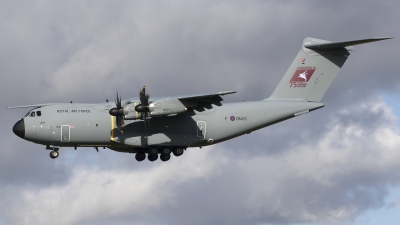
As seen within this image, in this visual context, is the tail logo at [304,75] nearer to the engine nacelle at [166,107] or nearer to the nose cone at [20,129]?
the engine nacelle at [166,107]

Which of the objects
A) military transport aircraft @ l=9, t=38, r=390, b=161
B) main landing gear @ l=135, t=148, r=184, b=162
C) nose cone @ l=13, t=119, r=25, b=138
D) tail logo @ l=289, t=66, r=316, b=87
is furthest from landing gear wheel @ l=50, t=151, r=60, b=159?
tail logo @ l=289, t=66, r=316, b=87

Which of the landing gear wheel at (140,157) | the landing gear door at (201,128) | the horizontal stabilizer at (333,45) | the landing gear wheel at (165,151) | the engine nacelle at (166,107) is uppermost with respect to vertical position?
the horizontal stabilizer at (333,45)

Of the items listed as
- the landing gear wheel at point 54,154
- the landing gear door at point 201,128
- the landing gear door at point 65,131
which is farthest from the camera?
the landing gear door at point 201,128

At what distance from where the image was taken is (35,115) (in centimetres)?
2717

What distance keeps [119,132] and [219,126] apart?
4.04 metres

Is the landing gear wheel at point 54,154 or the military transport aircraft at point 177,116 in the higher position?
the military transport aircraft at point 177,116

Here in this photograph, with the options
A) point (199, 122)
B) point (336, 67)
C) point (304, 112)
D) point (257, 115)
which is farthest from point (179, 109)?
point (336, 67)

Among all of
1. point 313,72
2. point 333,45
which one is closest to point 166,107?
point 313,72

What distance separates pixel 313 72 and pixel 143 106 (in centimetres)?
786

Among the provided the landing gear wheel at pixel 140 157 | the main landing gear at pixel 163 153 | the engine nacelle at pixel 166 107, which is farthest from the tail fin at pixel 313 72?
the landing gear wheel at pixel 140 157

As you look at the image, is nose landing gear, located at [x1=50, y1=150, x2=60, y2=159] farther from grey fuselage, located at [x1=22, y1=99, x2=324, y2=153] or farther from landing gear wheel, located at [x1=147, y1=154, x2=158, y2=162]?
landing gear wheel, located at [x1=147, y1=154, x2=158, y2=162]

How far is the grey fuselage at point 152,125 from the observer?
26953 millimetres

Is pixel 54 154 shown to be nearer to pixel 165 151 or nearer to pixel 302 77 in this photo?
pixel 165 151

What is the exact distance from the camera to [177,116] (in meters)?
27.9
